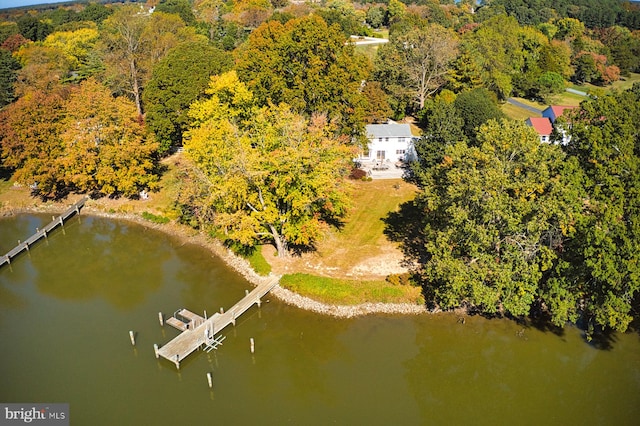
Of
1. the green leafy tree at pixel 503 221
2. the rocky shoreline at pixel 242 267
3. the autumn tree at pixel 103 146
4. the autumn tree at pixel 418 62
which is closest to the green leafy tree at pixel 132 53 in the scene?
the autumn tree at pixel 103 146

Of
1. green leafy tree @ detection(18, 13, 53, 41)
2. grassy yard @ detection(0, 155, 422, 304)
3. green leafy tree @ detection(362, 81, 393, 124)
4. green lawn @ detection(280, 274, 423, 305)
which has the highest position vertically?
green leafy tree @ detection(18, 13, 53, 41)

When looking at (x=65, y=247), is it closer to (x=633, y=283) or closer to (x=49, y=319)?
(x=49, y=319)

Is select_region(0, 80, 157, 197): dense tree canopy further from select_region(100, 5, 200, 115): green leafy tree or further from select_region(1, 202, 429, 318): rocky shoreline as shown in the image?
select_region(100, 5, 200, 115): green leafy tree

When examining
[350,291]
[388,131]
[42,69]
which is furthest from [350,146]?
[42,69]

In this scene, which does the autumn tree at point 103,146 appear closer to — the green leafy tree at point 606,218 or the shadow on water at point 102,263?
the shadow on water at point 102,263

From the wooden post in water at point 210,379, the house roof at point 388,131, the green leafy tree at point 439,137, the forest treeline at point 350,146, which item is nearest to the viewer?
the wooden post in water at point 210,379

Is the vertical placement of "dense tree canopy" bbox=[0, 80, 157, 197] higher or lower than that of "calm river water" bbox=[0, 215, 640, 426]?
higher

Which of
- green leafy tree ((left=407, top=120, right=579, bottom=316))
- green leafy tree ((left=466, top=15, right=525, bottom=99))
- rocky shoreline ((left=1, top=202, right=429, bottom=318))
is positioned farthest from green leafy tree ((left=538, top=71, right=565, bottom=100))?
rocky shoreline ((left=1, top=202, right=429, bottom=318))

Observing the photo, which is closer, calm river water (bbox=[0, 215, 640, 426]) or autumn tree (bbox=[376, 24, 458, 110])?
calm river water (bbox=[0, 215, 640, 426])
